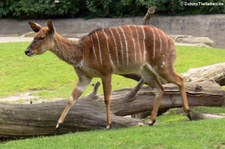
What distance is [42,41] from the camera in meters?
7.91

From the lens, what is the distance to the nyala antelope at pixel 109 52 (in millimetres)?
8078

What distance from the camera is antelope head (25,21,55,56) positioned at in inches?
310

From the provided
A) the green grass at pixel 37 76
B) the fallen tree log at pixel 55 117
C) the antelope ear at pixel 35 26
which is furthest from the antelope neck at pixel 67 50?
the green grass at pixel 37 76

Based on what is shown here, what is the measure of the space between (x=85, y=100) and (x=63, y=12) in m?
16.6

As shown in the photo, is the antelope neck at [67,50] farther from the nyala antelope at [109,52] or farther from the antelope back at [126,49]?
the antelope back at [126,49]

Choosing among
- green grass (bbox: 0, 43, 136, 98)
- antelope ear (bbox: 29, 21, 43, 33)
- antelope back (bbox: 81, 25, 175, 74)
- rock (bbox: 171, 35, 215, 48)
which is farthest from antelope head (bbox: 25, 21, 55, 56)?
rock (bbox: 171, 35, 215, 48)

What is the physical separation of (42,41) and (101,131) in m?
1.42

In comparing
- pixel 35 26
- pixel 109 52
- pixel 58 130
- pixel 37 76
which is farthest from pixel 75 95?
pixel 37 76

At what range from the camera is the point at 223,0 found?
22484 mm

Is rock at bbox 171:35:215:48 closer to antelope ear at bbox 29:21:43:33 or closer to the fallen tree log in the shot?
the fallen tree log

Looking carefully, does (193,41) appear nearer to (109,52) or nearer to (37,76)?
(37,76)

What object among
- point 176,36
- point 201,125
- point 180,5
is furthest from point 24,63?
point 201,125

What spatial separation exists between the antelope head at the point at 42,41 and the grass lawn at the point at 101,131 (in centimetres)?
115

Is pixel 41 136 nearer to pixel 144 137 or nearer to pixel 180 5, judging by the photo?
pixel 144 137
